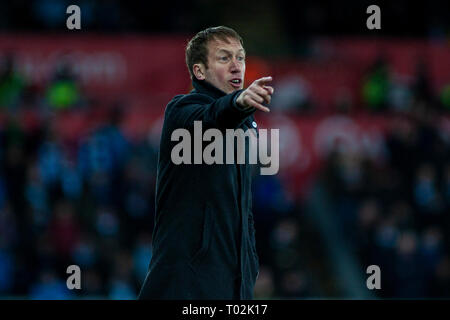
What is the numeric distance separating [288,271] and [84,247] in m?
2.71

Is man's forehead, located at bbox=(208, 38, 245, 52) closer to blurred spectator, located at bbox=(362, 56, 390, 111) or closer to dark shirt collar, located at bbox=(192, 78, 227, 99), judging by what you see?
dark shirt collar, located at bbox=(192, 78, 227, 99)

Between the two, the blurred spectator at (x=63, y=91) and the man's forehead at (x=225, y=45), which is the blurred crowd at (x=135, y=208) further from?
the man's forehead at (x=225, y=45)

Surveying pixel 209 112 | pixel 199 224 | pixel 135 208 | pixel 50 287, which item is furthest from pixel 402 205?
pixel 209 112

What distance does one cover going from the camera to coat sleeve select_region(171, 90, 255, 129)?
4.81m

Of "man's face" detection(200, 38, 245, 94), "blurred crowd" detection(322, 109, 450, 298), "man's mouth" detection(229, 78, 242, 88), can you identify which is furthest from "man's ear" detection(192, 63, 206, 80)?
"blurred crowd" detection(322, 109, 450, 298)

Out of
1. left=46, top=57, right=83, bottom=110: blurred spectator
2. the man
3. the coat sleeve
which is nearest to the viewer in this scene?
the coat sleeve

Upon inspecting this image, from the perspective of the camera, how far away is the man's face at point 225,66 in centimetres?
533

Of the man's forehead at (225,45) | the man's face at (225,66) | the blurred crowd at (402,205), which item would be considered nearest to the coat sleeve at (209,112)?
the man's face at (225,66)

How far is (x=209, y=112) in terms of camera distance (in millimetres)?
4938

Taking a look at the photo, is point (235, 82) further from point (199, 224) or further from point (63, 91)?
point (63, 91)

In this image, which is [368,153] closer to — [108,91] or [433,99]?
[433,99]

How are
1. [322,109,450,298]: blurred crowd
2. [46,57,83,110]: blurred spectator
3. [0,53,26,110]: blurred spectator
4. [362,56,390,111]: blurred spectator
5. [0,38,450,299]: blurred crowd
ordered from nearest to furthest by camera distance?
[0,38,450,299]: blurred crowd
[322,109,450,298]: blurred crowd
[0,53,26,110]: blurred spectator
[46,57,83,110]: blurred spectator
[362,56,390,111]: blurred spectator

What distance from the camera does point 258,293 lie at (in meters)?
12.0

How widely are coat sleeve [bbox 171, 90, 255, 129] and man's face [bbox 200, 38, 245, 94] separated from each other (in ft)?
0.52
